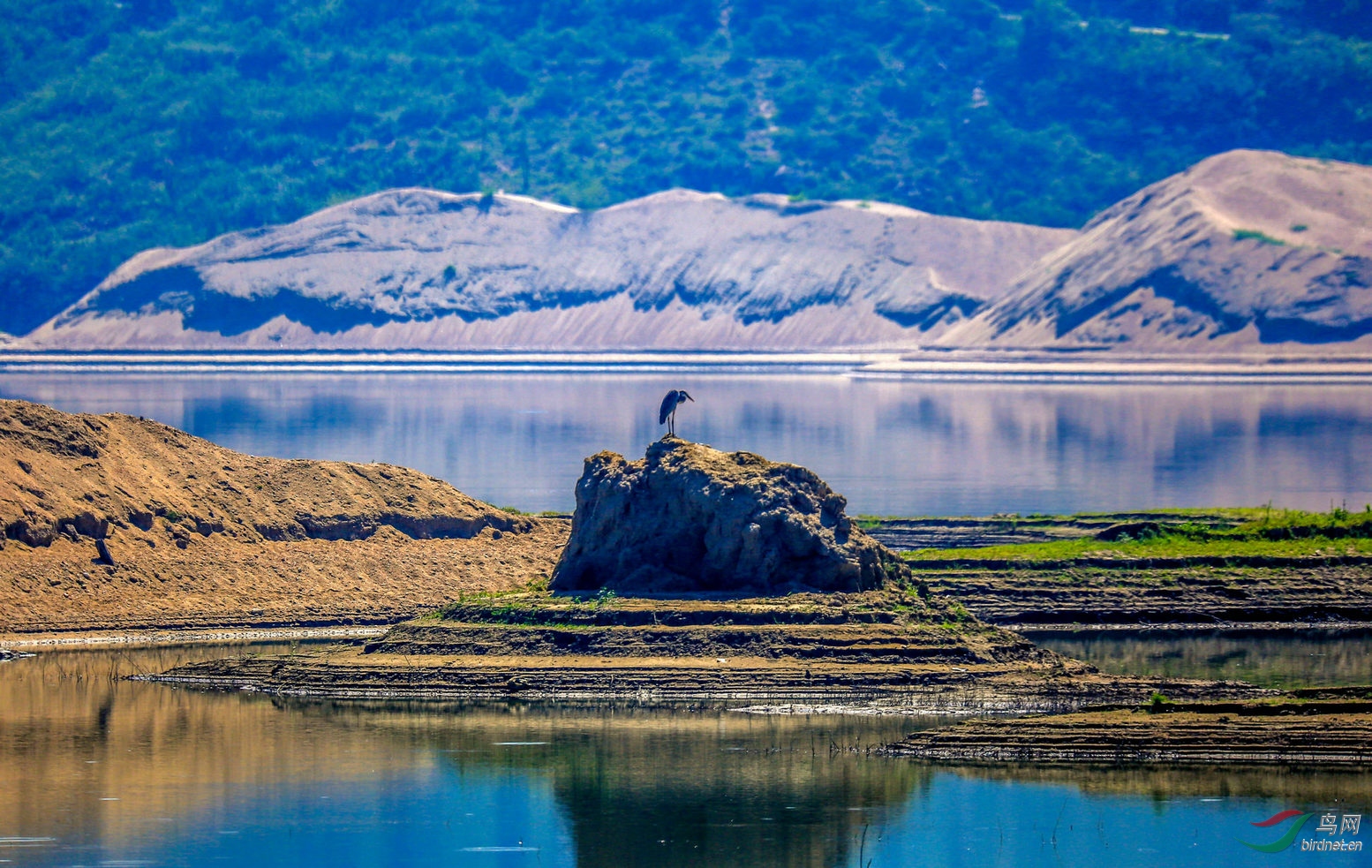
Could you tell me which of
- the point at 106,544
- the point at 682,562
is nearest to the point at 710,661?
the point at 682,562

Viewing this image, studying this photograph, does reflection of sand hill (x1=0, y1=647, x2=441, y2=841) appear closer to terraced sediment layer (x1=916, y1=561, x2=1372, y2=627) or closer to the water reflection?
the water reflection

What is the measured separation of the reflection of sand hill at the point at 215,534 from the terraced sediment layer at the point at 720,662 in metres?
8.47

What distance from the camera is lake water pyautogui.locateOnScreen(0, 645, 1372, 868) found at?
28094 millimetres

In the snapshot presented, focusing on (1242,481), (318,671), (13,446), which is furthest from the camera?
(1242,481)

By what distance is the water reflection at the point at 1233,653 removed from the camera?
132ft

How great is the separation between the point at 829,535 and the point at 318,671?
34.2ft

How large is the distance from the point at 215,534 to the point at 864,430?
7271 cm

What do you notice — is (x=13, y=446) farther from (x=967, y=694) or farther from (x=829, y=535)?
(x=967, y=694)

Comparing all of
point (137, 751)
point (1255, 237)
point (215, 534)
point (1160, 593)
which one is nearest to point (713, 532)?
point (137, 751)

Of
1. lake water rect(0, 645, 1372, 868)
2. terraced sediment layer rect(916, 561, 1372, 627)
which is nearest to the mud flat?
lake water rect(0, 645, 1372, 868)

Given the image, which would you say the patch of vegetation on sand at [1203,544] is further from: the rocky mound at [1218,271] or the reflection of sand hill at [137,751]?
the rocky mound at [1218,271]

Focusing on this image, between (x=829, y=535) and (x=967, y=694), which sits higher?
(x=829, y=535)

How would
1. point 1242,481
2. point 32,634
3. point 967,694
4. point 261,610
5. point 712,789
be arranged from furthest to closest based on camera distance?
point 1242,481
point 261,610
point 32,634
point 967,694
point 712,789

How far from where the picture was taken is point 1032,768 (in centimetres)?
3188
